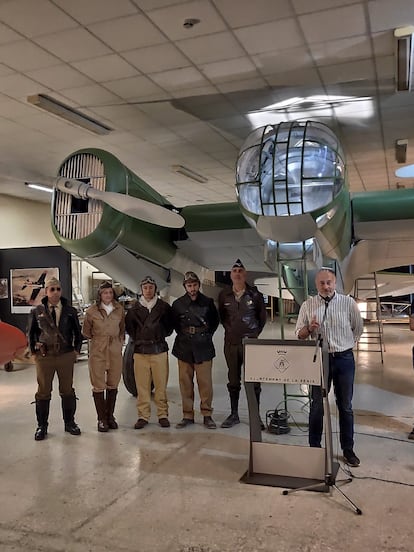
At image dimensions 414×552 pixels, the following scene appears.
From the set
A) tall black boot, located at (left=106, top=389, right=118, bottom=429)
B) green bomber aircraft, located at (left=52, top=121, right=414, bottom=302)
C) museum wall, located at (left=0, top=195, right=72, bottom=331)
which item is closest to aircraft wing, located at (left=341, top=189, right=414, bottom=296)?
green bomber aircraft, located at (left=52, top=121, right=414, bottom=302)

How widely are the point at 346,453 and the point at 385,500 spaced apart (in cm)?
68

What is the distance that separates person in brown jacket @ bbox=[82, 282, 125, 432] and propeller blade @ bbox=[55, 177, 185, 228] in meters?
0.85

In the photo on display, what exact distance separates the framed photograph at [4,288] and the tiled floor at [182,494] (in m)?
4.75

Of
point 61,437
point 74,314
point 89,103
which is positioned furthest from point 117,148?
point 61,437

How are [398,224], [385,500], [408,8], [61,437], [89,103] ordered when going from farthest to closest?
[89,103] → [398,224] → [61,437] → [408,8] → [385,500]

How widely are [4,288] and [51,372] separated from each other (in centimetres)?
549

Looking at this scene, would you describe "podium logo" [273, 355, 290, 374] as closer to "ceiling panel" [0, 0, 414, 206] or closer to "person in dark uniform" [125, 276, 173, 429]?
"person in dark uniform" [125, 276, 173, 429]

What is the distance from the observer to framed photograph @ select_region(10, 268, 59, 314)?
31.0 feet

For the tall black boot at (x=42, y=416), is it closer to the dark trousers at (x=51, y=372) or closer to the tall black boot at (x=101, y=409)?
the dark trousers at (x=51, y=372)

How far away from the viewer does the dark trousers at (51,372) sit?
482 cm

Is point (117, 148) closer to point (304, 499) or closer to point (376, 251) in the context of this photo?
point (376, 251)

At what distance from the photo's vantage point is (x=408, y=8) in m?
3.79

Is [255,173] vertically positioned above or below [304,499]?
above

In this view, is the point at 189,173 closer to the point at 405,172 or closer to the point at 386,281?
the point at 405,172
